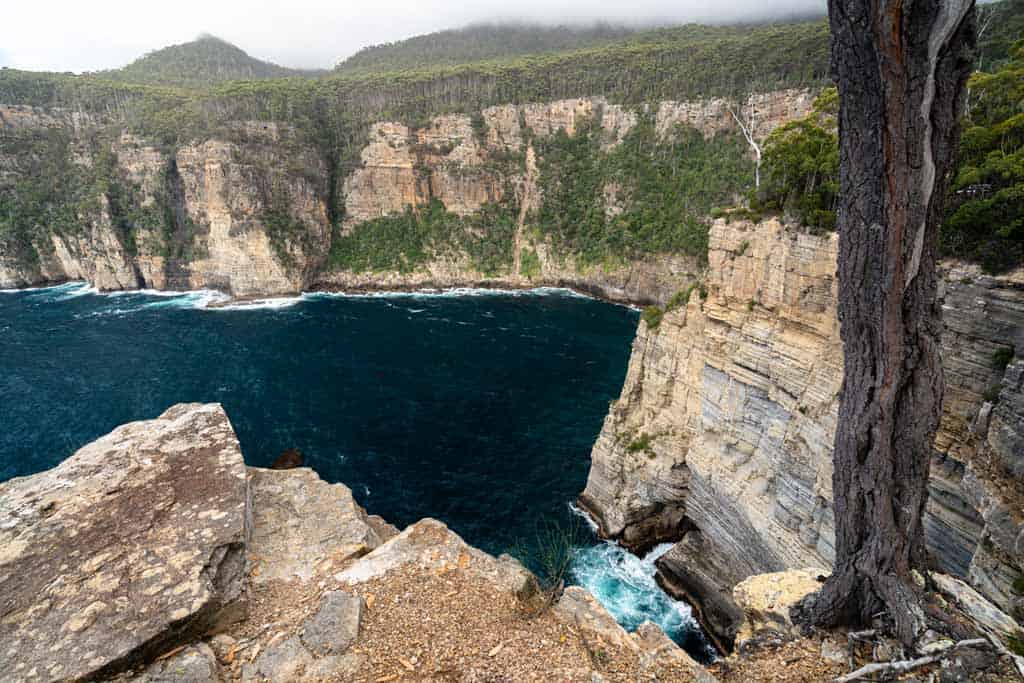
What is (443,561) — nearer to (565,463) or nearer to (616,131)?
(565,463)

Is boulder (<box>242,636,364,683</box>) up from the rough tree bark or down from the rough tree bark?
down

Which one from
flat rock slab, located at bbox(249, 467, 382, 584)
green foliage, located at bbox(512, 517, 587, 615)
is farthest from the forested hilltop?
flat rock slab, located at bbox(249, 467, 382, 584)

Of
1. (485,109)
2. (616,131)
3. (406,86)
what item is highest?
(406,86)

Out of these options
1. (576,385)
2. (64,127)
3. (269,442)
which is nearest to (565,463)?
(576,385)

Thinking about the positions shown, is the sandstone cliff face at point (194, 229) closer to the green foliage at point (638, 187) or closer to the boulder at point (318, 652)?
the green foliage at point (638, 187)

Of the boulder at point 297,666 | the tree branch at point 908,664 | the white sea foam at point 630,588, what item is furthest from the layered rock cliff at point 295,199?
the boulder at point 297,666

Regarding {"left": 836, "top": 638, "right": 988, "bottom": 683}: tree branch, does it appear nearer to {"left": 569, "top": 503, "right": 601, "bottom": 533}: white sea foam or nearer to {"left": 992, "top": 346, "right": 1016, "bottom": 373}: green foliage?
{"left": 992, "top": 346, "right": 1016, "bottom": 373}: green foliage
